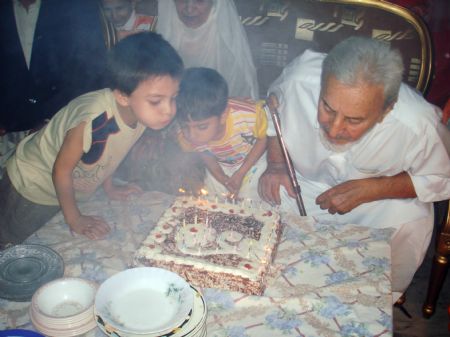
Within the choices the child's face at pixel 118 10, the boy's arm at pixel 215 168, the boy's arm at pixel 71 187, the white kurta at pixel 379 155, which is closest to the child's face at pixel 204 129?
the boy's arm at pixel 215 168

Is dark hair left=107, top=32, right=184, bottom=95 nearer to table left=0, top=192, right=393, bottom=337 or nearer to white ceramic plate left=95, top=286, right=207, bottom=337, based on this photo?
table left=0, top=192, right=393, bottom=337

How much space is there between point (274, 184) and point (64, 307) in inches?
63.4

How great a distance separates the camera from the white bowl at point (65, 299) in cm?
141

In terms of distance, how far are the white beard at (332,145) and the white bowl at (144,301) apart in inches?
59.4

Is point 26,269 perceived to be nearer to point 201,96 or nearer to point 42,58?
point 201,96

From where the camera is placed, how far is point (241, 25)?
3.43 m

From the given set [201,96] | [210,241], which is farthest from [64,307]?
[201,96]

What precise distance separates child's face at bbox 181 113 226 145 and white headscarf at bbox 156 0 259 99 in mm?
800

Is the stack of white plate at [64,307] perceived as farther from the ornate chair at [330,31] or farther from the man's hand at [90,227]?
the ornate chair at [330,31]

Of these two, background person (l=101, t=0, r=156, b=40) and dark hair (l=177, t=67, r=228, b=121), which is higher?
background person (l=101, t=0, r=156, b=40)

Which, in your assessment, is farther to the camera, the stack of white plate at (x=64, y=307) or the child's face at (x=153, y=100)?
the child's face at (x=153, y=100)

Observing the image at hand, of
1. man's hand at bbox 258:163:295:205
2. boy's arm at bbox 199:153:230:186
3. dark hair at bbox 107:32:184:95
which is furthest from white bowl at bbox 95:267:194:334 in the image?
boy's arm at bbox 199:153:230:186

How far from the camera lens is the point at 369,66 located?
2.14 meters

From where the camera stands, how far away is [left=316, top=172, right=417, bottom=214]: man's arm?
8.14 ft
